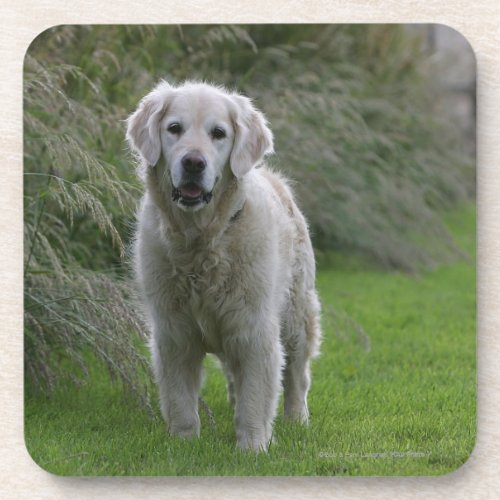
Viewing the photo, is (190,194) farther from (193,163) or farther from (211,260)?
(211,260)

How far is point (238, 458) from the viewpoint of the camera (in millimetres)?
2949

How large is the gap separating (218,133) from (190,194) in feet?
0.72

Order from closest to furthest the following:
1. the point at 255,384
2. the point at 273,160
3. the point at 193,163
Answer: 1. the point at 193,163
2. the point at 255,384
3. the point at 273,160

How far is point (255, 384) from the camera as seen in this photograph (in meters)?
3.07

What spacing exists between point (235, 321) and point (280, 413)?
2.41 feet

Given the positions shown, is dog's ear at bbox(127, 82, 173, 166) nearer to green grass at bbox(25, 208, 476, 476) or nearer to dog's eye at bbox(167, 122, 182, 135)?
dog's eye at bbox(167, 122, 182, 135)

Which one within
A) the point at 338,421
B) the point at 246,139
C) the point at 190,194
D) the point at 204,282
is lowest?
the point at 338,421

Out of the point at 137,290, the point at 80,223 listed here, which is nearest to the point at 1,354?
the point at 137,290

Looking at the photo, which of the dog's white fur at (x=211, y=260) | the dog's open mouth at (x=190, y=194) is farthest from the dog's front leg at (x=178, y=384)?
the dog's open mouth at (x=190, y=194)

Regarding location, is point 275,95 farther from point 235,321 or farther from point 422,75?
point 235,321

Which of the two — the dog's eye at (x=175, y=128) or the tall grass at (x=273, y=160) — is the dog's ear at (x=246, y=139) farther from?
the tall grass at (x=273, y=160)

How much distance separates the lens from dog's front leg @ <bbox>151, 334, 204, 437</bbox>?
3123 millimetres

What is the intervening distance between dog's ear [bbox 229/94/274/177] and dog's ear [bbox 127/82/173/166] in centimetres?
22

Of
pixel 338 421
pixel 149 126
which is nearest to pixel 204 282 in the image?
pixel 149 126
